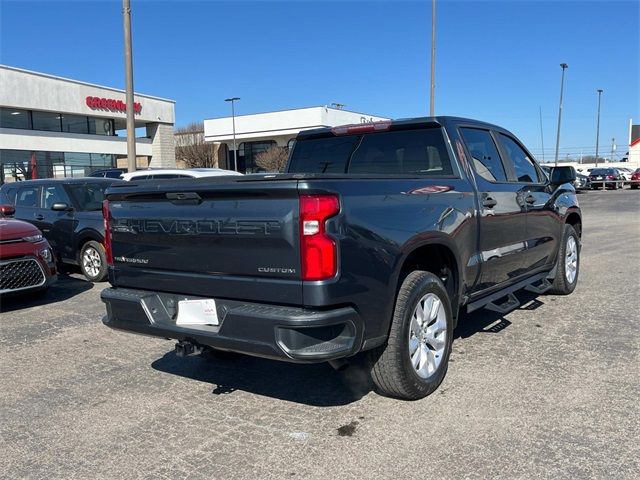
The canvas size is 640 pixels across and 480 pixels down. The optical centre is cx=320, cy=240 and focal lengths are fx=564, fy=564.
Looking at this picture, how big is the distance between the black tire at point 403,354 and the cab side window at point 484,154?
1.39m

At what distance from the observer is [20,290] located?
671 centimetres

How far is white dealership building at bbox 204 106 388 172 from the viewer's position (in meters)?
46.7

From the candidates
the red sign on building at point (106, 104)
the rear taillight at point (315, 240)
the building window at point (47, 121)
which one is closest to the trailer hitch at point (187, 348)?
the rear taillight at point (315, 240)

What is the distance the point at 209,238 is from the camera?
336 cm

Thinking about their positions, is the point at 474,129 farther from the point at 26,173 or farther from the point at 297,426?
the point at 26,173

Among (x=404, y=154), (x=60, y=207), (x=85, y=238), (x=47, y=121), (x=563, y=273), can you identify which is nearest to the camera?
(x=404, y=154)

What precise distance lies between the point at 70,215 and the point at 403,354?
276 inches

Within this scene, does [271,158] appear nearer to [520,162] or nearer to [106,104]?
[106,104]

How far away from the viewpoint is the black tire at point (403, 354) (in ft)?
11.6

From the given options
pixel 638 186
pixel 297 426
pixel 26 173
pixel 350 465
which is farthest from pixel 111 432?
pixel 638 186

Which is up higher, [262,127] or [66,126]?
[262,127]

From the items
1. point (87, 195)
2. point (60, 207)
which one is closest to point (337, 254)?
point (60, 207)

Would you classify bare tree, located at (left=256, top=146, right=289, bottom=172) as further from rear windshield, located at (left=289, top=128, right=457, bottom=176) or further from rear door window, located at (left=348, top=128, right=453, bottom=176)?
rear door window, located at (left=348, top=128, right=453, bottom=176)

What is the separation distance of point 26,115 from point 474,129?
33764mm
